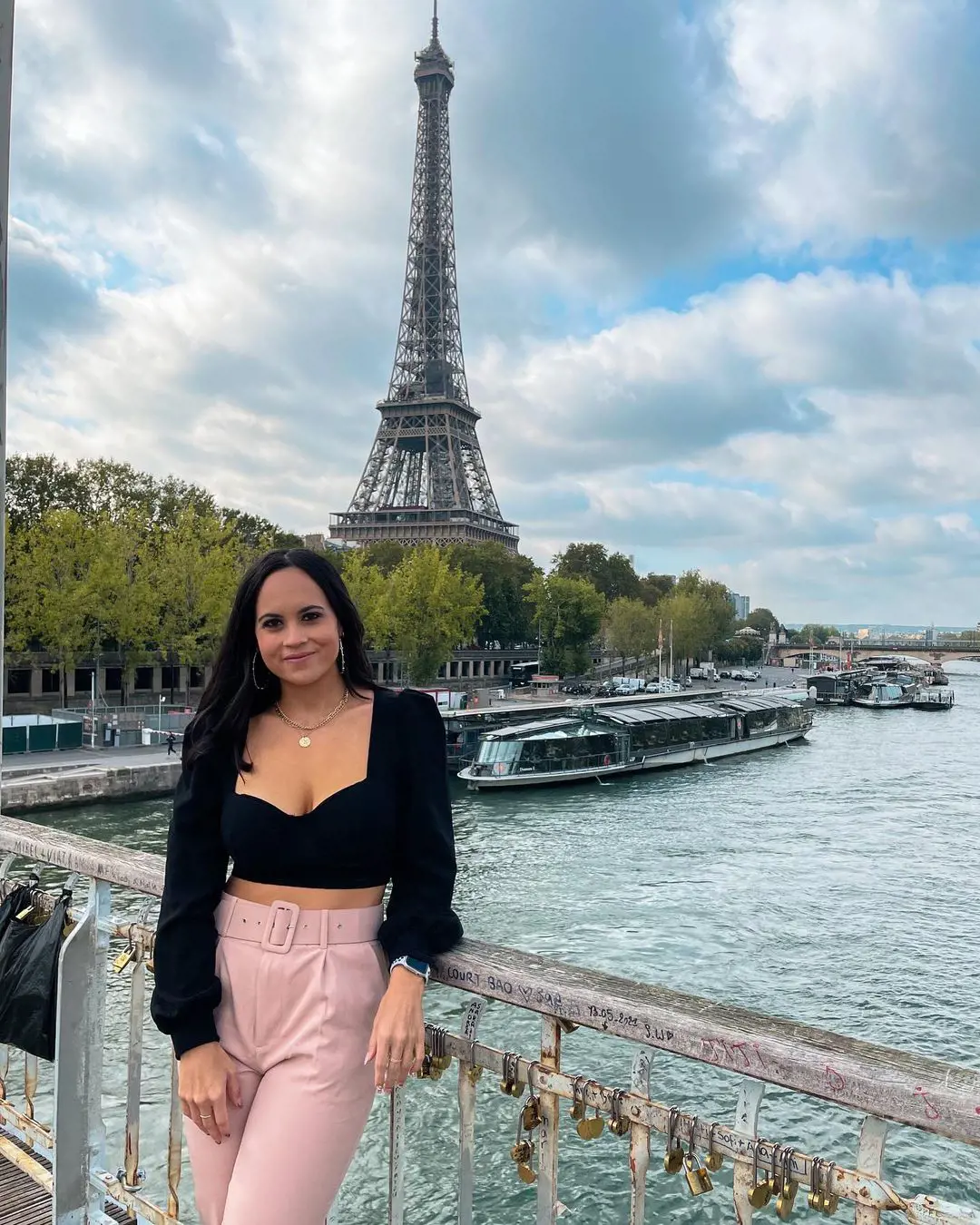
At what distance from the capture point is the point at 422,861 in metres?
2.12

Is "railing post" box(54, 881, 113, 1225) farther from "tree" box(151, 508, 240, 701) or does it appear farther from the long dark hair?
"tree" box(151, 508, 240, 701)

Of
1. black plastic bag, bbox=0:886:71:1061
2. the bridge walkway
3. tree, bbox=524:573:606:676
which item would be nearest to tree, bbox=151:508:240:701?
tree, bbox=524:573:606:676

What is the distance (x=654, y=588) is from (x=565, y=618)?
37.1 m

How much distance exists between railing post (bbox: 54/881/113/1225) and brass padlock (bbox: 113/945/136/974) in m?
0.07

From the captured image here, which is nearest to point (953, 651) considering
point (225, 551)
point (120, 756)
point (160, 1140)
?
point (225, 551)

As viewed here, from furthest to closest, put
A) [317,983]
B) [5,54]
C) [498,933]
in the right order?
[498,933], [5,54], [317,983]

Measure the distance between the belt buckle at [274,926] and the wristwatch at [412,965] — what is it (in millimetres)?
227

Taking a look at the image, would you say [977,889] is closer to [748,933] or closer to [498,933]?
[748,933]

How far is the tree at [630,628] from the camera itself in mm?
75625

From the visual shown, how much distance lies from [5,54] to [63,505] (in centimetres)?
4731

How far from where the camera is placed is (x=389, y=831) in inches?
83.4

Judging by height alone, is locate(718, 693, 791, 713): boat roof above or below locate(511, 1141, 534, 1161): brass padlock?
below

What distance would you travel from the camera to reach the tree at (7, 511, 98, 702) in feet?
110

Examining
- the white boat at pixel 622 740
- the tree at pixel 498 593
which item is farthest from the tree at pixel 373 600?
the tree at pixel 498 593
